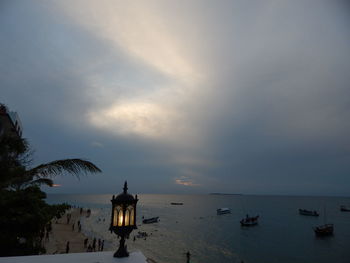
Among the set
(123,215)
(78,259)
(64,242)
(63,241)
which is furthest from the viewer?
(63,241)

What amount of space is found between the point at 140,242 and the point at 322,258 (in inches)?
1222

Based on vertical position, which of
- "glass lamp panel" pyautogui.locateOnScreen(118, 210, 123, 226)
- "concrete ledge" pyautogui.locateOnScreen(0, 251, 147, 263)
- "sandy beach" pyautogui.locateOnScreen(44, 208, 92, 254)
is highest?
"glass lamp panel" pyautogui.locateOnScreen(118, 210, 123, 226)

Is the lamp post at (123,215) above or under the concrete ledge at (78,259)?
above

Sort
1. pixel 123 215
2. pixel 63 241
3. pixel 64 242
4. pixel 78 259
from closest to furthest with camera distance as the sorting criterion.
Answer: pixel 78 259 → pixel 123 215 → pixel 64 242 → pixel 63 241

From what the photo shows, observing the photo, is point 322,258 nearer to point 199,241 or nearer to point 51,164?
point 199,241

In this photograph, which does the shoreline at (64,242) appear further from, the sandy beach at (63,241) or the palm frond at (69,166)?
the palm frond at (69,166)

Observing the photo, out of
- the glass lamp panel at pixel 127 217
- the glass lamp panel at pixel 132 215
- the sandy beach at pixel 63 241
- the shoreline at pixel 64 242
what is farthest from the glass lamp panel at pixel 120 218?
the sandy beach at pixel 63 241

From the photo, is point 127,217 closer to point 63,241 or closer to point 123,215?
point 123,215

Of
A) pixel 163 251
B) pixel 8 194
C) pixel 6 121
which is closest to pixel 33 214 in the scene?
pixel 8 194

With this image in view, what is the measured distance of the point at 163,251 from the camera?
33031 mm

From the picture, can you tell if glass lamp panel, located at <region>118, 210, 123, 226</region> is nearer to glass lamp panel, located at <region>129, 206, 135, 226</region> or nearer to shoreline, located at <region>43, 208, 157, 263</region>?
glass lamp panel, located at <region>129, 206, 135, 226</region>

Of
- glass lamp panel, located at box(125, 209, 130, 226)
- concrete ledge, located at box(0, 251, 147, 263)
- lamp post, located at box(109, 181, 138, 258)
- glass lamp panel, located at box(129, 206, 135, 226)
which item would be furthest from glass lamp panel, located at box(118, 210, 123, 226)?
concrete ledge, located at box(0, 251, 147, 263)

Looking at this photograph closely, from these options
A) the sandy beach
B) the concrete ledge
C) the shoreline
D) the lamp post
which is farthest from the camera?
the sandy beach

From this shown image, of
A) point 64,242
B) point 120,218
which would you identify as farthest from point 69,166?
point 64,242
